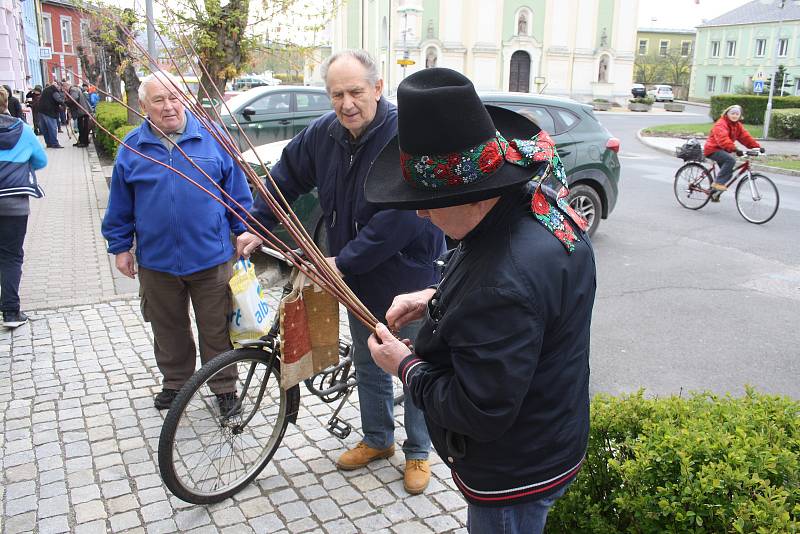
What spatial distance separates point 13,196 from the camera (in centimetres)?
586

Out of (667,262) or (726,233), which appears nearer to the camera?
(667,262)

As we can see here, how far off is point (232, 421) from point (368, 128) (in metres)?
1.72

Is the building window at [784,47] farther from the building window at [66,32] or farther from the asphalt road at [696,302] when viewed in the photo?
the building window at [66,32]

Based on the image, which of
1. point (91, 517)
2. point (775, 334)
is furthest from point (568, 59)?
point (91, 517)

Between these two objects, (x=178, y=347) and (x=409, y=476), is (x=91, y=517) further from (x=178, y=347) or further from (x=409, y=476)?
(x=409, y=476)

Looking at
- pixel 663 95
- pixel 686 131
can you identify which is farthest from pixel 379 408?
pixel 663 95

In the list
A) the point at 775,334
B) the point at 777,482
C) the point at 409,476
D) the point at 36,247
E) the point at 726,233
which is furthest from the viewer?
the point at 726,233

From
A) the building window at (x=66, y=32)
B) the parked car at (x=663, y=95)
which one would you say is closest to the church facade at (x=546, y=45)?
the parked car at (x=663, y=95)

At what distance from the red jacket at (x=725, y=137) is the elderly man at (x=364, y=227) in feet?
31.3

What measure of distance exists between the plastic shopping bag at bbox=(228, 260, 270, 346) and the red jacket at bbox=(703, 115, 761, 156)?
9580 mm

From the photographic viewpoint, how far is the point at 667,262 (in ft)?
28.3

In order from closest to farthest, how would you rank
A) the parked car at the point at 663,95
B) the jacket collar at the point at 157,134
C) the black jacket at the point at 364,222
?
1. the black jacket at the point at 364,222
2. the jacket collar at the point at 157,134
3. the parked car at the point at 663,95

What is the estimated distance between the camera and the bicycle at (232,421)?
3381mm

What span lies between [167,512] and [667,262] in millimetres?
6897
